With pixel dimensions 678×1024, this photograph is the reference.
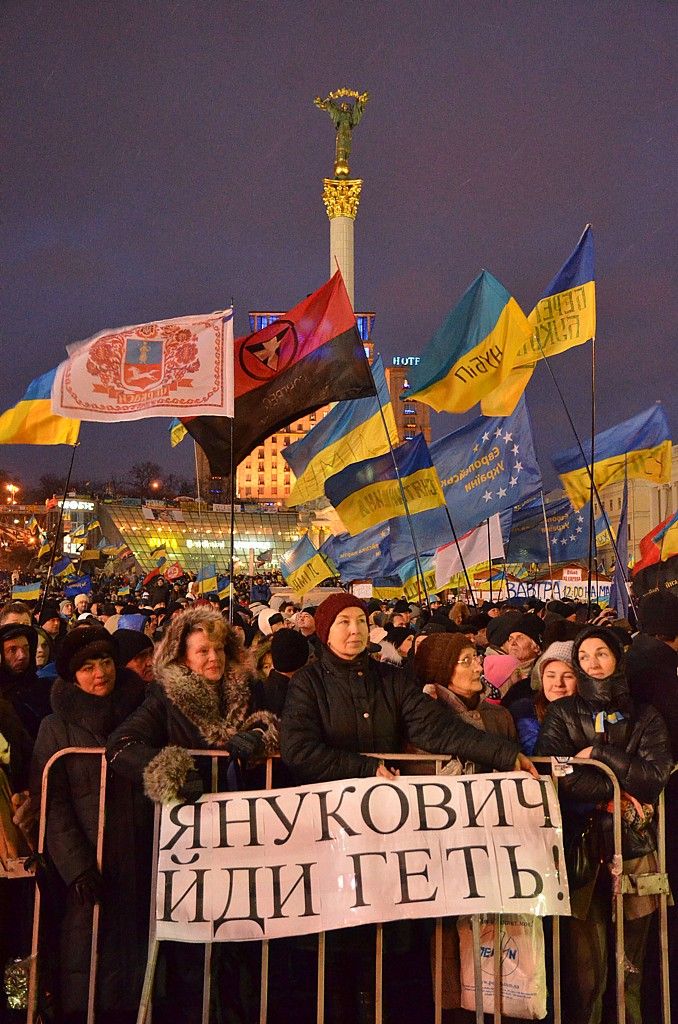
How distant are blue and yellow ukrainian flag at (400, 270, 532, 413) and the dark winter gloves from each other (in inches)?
254

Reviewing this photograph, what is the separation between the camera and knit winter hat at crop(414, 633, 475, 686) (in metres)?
4.27

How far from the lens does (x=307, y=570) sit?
13.4 m

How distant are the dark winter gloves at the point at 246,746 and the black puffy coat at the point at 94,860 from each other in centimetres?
49

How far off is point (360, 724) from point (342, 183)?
308ft

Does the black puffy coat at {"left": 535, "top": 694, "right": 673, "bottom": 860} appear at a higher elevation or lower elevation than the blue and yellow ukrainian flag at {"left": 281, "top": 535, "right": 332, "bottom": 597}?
lower

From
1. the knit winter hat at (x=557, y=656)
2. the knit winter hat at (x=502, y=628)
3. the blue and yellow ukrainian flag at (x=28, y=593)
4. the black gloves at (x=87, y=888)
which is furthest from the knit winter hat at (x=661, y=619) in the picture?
the blue and yellow ukrainian flag at (x=28, y=593)

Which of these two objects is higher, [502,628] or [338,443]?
[338,443]

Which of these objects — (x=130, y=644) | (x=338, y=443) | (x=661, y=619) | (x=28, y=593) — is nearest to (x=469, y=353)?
(x=338, y=443)

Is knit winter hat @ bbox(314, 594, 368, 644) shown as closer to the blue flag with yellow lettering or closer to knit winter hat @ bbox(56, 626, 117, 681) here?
knit winter hat @ bbox(56, 626, 117, 681)

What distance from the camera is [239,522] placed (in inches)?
3841

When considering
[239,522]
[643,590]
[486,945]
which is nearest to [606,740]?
[486,945]

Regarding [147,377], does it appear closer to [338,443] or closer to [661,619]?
[661,619]

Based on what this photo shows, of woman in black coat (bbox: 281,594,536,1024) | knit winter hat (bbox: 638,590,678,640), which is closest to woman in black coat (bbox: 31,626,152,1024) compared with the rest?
woman in black coat (bbox: 281,594,536,1024)

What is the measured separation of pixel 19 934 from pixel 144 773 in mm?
1375
